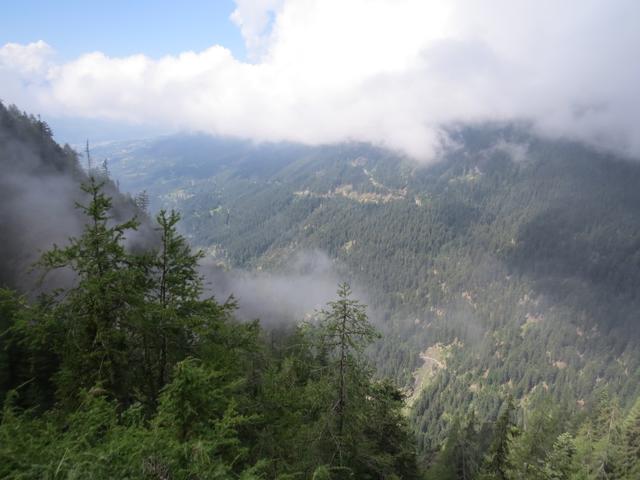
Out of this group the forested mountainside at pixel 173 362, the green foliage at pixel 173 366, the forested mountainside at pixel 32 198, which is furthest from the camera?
the forested mountainside at pixel 32 198

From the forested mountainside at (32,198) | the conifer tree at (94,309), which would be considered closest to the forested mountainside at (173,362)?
the conifer tree at (94,309)

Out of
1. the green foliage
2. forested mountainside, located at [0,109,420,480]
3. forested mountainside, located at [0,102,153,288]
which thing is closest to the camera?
the green foliage

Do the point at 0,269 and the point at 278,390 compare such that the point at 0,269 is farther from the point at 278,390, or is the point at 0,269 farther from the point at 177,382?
the point at 177,382

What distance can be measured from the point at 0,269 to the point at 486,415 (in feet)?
544

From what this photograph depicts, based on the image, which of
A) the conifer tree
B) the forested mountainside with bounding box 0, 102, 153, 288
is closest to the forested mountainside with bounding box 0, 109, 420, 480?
the conifer tree

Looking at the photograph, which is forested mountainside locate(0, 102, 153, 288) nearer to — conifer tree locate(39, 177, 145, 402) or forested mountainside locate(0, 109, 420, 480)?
forested mountainside locate(0, 109, 420, 480)

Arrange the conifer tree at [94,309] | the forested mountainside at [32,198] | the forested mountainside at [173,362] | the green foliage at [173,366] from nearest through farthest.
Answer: the green foliage at [173,366], the forested mountainside at [173,362], the conifer tree at [94,309], the forested mountainside at [32,198]

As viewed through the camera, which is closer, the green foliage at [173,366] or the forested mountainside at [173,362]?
the green foliage at [173,366]

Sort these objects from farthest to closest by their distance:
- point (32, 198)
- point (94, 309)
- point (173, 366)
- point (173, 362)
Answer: point (32, 198), point (173, 362), point (173, 366), point (94, 309)

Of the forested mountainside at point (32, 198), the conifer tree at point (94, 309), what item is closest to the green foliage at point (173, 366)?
the conifer tree at point (94, 309)

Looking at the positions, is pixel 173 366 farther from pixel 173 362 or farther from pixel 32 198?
pixel 32 198


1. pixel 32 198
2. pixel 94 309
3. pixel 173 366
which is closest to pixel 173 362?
pixel 173 366

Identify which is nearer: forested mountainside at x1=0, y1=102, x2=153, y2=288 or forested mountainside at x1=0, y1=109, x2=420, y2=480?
forested mountainside at x1=0, y1=109, x2=420, y2=480

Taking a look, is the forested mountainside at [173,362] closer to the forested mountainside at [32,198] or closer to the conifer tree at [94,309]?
the conifer tree at [94,309]
